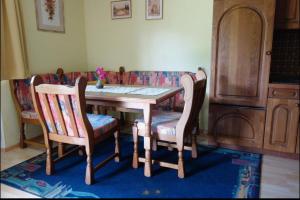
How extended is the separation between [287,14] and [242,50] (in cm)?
54

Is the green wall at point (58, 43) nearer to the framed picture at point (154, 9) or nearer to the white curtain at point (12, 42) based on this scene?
the white curtain at point (12, 42)

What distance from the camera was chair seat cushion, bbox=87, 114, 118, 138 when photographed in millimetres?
1952

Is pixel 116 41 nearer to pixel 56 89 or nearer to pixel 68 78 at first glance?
pixel 68 78

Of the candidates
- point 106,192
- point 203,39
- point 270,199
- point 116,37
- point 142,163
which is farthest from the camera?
point 116,37

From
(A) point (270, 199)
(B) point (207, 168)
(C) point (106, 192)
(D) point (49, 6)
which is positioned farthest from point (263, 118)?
(D) point (49, 6)

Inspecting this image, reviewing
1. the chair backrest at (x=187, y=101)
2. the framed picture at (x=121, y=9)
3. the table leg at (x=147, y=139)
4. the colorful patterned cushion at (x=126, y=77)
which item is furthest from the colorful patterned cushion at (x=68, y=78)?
the chair backrest at (x=187, y=101)

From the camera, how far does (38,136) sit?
3.00m

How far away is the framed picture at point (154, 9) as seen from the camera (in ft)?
10.3

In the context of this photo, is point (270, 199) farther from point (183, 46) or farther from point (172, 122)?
point (183, 46)

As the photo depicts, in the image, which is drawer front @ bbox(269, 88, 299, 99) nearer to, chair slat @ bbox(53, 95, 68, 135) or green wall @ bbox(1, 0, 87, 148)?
chair slat @ bbox(53, 95, 68, 135)

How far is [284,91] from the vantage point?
225cm

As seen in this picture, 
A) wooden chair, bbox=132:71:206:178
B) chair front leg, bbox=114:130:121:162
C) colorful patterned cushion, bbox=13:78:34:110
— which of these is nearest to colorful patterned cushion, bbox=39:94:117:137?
chair front leg, bbox=114:130:121:162

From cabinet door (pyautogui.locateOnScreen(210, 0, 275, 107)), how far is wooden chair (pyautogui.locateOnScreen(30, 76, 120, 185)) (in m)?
1.34

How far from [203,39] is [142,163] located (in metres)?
1.74
